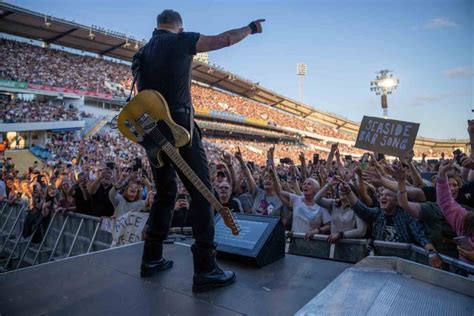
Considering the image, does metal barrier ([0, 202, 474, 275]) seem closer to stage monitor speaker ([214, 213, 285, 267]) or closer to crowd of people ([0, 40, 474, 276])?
crowd of people ([0, 40, 474, 276])

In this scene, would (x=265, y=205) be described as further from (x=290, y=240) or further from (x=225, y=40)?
(x=225, y=40)

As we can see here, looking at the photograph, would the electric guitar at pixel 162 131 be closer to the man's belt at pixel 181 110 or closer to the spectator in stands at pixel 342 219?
the man's belt at pixel 181 110

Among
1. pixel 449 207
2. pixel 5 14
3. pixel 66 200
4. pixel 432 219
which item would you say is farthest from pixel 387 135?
pixel 5 14

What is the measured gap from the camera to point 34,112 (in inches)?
953

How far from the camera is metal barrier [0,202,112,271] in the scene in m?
4.62

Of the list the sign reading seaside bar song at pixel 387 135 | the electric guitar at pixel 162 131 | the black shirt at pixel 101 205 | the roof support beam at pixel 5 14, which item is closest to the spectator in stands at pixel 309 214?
the sign reading seaside bar song at pixel 387 135

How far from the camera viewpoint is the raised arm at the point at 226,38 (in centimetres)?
185

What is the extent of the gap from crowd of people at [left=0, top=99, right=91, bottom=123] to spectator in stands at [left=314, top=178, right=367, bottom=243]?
24152mm

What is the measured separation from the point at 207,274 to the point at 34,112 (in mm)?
27039

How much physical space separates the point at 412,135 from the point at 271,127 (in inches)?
1670

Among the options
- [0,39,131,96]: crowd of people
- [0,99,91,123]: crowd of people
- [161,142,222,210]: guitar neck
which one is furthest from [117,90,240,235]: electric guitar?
[0,39,131,96]: crowd of people

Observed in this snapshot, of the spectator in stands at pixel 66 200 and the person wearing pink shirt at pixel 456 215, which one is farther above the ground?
the person wearing pink shirt at pixel 456 215

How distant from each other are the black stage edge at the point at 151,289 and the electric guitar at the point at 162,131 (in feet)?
1.29

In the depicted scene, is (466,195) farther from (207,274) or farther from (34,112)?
(34,112)
